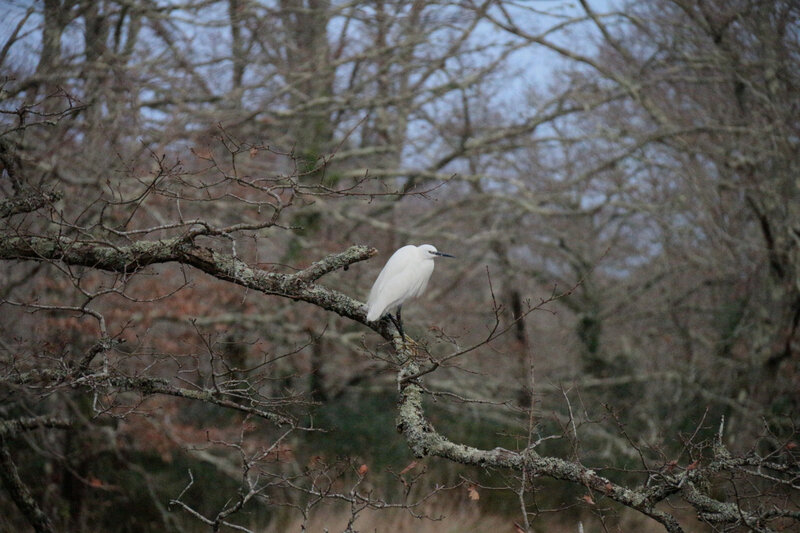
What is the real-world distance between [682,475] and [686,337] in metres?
9.35

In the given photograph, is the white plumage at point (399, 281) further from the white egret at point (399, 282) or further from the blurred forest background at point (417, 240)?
the blurred forest background at point (417, 240)

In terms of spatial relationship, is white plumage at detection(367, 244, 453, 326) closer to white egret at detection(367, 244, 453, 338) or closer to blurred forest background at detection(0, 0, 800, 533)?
white egret at detection(367, 244, 453, 338)

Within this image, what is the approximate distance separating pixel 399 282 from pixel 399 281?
2cm

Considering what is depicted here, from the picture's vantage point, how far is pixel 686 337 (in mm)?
11406

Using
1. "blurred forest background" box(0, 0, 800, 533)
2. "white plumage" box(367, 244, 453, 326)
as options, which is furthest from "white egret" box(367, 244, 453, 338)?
"blurred forest background" box(0, 0, 800, 533)

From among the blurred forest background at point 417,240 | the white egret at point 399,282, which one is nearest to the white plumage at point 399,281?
the white egret at point 399,282

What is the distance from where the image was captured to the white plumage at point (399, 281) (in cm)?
379

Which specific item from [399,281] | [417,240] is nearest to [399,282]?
[399,281]

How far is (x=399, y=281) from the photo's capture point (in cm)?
404

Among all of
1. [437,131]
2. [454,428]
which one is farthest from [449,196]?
[454,428]

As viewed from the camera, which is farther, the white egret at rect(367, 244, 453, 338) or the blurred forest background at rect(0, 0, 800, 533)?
the blurred forest background at rect(0, 0, 800, 533)

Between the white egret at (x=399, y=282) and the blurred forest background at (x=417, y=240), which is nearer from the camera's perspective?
the white egret at (x=399, y=282)

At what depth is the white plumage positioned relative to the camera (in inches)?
149

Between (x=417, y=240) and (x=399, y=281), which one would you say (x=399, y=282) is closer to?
(x=399, y=281)
